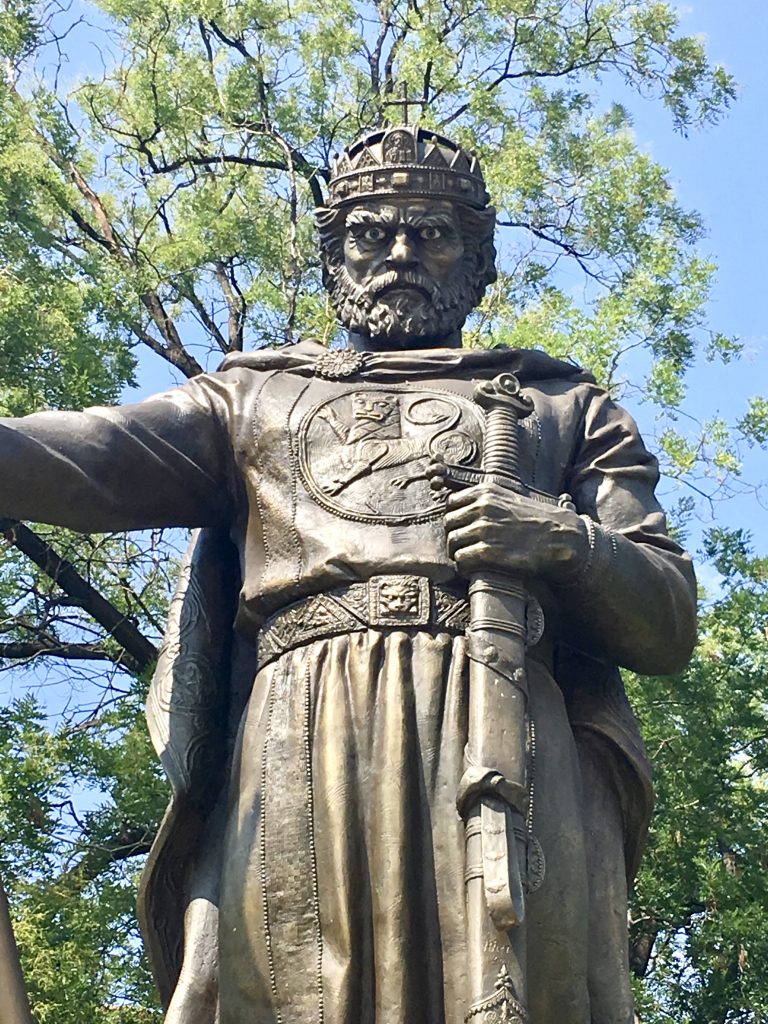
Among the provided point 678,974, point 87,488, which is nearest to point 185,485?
point 87,488

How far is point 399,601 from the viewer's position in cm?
659

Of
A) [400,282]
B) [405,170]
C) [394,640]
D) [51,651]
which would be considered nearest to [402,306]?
[400,282]

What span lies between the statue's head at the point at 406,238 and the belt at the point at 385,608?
1094 mm

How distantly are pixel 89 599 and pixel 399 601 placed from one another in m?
9.83

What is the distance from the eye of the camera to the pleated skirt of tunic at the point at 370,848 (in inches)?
242

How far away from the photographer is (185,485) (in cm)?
707

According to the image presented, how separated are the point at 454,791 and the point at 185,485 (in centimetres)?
141

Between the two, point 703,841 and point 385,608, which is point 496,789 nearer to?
point 385,608

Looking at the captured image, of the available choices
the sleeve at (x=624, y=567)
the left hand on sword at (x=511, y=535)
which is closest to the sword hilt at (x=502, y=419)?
the left hand on sword at (x=511, y=535)

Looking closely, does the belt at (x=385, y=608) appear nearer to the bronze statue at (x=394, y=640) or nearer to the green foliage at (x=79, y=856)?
the bronze statue at (x=394, y=640)

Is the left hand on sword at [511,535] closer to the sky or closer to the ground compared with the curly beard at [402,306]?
closer to the ground

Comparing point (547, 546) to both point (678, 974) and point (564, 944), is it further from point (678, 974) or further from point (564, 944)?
point (678, 974)

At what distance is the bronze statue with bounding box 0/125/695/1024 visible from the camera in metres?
6.21

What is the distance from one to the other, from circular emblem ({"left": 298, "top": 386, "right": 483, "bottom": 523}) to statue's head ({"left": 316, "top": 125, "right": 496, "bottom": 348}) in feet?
1.16
